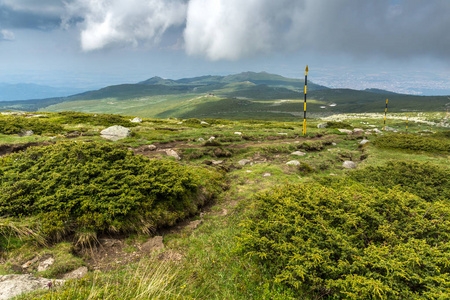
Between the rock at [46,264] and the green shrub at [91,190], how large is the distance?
1.02 metres

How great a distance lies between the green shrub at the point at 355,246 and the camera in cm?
448

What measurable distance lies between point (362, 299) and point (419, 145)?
28.2m

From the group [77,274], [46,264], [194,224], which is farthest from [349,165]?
[46,264]

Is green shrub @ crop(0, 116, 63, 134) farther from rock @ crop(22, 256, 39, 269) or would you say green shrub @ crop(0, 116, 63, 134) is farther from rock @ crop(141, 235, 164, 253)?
rock @ crop(141, 235, 164, 253)

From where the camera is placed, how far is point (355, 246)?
5.63 meters

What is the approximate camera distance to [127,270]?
6723 mm

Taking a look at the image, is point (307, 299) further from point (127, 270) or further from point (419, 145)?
point (419, 145)

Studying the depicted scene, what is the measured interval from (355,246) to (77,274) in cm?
867

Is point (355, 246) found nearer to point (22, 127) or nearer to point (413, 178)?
point (413, 178)

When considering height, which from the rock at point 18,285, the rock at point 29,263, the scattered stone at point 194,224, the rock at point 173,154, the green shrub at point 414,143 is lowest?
the scattered stone at point 194,224

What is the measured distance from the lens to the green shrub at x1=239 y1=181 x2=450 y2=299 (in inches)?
177

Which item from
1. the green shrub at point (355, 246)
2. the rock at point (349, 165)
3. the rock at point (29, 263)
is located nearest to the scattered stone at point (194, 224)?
the green shrub at point (355, 246)

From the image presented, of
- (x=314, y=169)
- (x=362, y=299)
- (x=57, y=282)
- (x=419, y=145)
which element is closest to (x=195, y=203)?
(x=57, y=282)

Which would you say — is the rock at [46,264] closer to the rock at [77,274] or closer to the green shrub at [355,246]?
the rock at [77,274]
